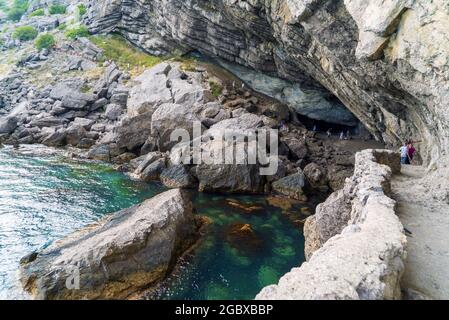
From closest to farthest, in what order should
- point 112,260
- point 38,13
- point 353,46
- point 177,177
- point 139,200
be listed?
point 112,260 → point 353,46 → point 139,200 → point 177,177 → point 38,13

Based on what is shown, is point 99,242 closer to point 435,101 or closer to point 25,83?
point 435,101

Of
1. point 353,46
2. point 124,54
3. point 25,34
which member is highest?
point 25,34

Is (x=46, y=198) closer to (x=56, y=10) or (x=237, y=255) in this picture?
(x=237, y=255)

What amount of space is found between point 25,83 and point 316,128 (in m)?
53.6

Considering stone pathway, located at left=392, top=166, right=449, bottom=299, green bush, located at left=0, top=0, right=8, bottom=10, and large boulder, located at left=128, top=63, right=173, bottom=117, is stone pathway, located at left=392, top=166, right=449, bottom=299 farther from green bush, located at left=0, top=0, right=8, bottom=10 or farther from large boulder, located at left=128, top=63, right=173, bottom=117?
green bush, located at left=0, top=0, right=8, bottom=10

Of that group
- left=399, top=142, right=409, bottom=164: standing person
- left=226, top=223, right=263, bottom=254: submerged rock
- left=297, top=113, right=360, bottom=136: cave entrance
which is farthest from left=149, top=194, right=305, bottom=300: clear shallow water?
left=297, top=113, right=360, bottom=136: cave entrance

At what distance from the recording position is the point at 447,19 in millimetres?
14375

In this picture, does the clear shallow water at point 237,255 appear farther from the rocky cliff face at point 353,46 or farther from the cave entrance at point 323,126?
the cave entrance at point 323,126

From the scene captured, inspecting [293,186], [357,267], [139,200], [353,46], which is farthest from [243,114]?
[357,267]

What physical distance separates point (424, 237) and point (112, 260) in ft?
44.0

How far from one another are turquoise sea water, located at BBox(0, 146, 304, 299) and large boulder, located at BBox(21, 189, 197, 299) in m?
0.93

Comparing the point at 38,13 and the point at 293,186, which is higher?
the point at 38,13

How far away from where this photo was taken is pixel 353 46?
25.0 m

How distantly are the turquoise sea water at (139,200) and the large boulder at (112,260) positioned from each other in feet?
3.06
